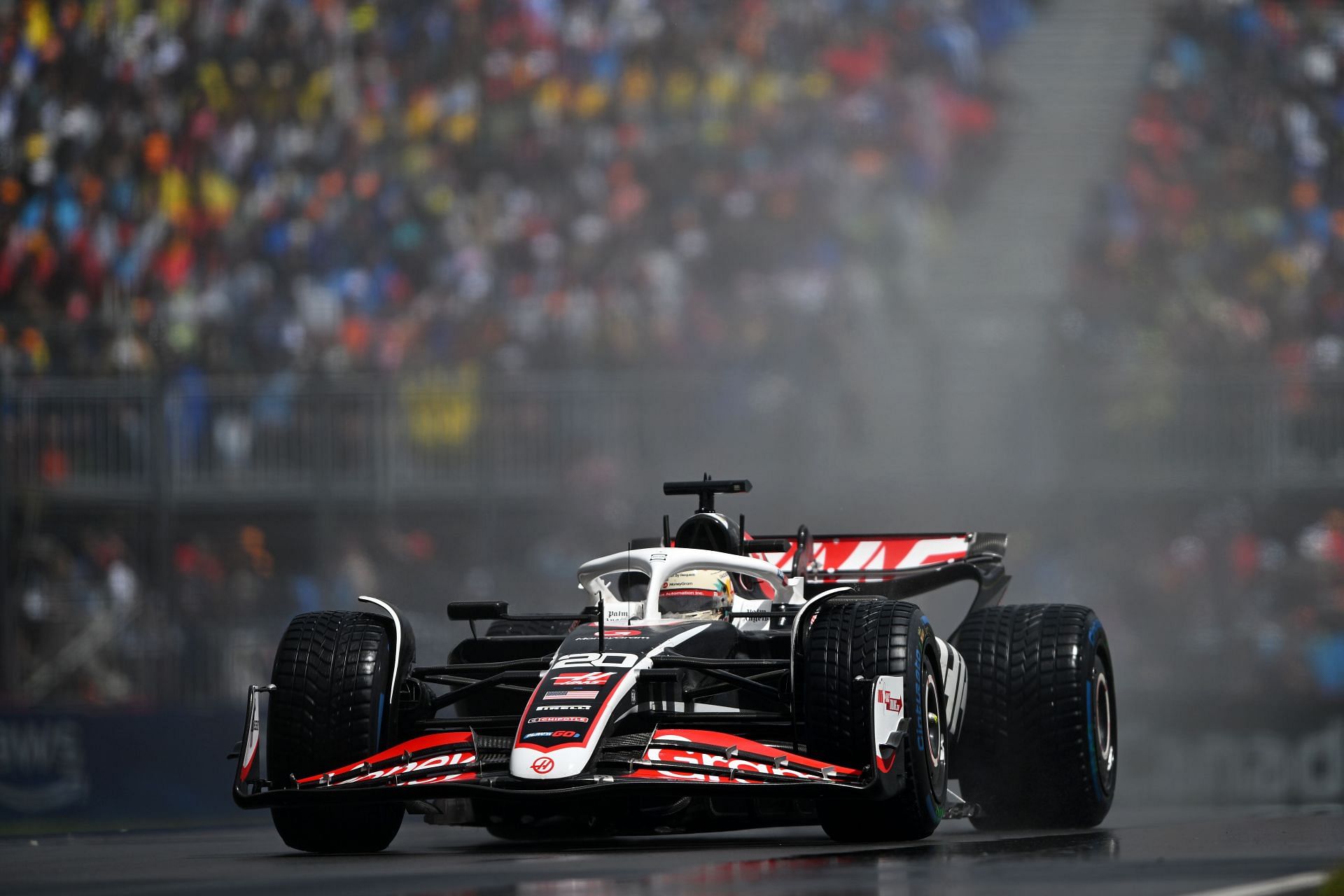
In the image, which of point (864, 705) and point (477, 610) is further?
point (477, 610)

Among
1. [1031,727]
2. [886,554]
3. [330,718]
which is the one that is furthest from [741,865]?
[886,554]

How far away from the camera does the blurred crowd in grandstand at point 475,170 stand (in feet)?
69.1

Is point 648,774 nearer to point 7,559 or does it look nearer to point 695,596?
point 695,596

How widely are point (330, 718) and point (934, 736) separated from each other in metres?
2.43

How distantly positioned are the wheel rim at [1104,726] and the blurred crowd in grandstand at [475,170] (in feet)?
35.4

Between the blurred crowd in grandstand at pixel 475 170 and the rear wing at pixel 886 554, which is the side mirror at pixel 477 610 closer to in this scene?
the rear wing at pixel 886 554

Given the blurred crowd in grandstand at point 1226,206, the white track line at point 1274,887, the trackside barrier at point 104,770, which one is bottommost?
the trackside barrier at point 104,770

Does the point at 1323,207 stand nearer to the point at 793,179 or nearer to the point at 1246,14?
the point at 1246,14

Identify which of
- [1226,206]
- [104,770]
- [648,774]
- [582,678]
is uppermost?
[1226,206]

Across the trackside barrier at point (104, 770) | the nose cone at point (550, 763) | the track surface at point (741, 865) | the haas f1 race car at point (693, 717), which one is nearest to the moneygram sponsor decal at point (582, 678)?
the haas f1 race car at point (693, 717)

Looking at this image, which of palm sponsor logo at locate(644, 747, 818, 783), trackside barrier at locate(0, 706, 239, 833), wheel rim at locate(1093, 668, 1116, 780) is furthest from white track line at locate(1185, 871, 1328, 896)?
trackside barrier at locate(0, 706, 239, 833)

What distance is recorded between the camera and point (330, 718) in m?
8.38

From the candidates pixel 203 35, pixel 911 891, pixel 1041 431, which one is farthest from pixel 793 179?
pixel 911 891

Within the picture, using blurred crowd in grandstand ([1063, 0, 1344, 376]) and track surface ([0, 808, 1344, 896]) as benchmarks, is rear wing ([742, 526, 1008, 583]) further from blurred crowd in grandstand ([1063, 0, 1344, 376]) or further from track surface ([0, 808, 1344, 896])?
blurred crowd in grandstand ([1063, 0, 1344, 376])
